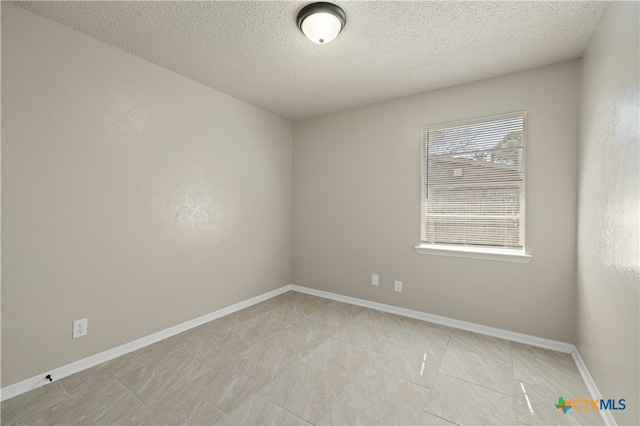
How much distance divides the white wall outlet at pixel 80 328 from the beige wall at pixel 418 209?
2483 millimetres

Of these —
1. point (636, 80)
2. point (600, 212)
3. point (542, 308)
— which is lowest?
point (542, 308)

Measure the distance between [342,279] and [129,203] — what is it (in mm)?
2524

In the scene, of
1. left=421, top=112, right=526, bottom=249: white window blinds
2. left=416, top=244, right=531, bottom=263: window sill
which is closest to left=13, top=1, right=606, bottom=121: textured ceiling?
left=421, top=112, right=526, bottom=249: white window blinds

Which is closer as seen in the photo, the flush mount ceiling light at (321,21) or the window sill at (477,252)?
the flush mount ceiling light at (321,21)

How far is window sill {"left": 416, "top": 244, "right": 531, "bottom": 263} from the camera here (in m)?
2.63

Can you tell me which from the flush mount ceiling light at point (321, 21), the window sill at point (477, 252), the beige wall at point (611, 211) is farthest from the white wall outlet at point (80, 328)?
the beige wall at point (611, 211)

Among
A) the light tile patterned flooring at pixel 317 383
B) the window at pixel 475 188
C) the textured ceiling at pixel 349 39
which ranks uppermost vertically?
the textured ceiling at pixel 349 39

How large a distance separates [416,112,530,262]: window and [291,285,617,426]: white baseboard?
2.30ft

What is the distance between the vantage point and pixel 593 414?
171cm

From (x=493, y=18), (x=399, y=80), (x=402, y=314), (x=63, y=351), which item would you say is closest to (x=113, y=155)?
(x=63, y=351)

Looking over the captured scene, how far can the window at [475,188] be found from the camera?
8.86ft

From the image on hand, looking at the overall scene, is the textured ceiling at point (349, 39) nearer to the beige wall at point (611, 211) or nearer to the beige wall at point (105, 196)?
the beige wall at point (105, 196)

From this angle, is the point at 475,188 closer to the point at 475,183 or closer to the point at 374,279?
the point at 475,183

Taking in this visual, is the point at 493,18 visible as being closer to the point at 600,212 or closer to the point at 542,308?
the point at 600,212
